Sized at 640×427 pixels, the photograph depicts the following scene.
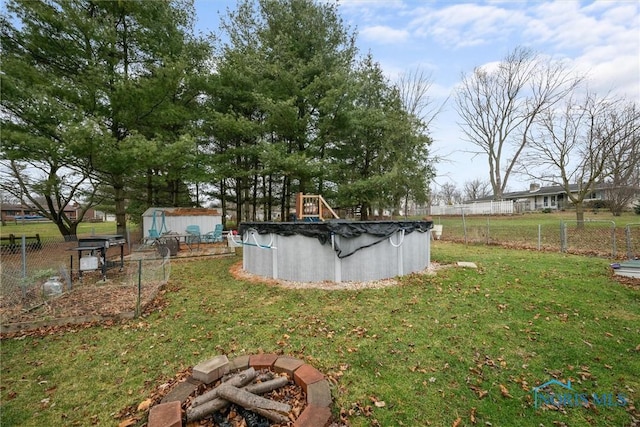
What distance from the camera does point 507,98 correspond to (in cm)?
2247

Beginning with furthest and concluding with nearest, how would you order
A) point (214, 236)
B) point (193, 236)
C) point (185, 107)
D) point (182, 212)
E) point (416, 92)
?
point (416, 92)
point (182, 212)
point (185, 107)
point (214, 236)
point (193, 236)

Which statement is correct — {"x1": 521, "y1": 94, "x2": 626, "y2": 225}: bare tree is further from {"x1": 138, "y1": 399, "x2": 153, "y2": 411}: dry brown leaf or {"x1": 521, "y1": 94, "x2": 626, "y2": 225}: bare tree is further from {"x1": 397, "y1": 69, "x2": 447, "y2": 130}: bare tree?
{"x1": 138, "y1": 399, "x2": 153, "y2": 411}: dry brown leaf

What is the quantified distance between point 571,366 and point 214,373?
3538 mm

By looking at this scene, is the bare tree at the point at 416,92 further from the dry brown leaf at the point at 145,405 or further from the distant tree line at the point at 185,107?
the dry brown leaf at the point at 145,405

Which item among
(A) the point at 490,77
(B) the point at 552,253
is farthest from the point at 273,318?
(A) the point at 490,77

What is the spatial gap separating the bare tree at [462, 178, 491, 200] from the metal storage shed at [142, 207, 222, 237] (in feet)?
169

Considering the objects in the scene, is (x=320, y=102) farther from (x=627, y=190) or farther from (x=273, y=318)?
(x=627, y=190)

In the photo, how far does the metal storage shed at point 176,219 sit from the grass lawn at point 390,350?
8.42m

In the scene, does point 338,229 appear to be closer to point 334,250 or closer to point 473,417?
point 334,250

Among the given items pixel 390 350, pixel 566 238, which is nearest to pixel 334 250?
pixel 390 350

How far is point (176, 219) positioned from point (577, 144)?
20.2 metres

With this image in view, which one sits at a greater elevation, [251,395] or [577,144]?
[577,144]

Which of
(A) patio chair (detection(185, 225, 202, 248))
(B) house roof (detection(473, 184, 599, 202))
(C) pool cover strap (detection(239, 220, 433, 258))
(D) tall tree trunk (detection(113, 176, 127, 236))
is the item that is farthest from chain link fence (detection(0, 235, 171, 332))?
(B) house roof (detection(473, 184, 599, 202))

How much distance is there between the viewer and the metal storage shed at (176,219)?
12.1m
